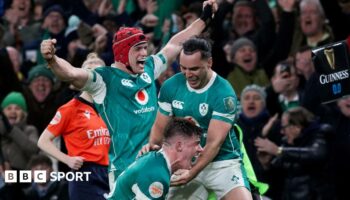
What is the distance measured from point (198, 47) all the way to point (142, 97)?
831 mm

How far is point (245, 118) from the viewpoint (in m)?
13.8

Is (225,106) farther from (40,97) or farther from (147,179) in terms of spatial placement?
(40,97)

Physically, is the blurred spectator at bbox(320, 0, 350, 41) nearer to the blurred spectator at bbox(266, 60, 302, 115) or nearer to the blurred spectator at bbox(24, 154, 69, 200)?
the blurred spectator at bbox(266, 60, 302, 115)

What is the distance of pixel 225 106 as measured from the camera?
10359mm

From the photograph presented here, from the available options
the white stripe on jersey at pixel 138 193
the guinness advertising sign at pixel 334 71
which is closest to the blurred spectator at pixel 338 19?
the guinness advertising sign at pixel 334 71

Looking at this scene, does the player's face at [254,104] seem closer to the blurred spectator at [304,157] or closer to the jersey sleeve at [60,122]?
the blurred spectator at [304,157]

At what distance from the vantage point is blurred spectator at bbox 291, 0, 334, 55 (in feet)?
46.4

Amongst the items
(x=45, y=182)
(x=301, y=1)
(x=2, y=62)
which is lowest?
(x=45, y=182)

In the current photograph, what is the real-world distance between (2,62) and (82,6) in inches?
83.3

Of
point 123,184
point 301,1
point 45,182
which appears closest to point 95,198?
point 45,182

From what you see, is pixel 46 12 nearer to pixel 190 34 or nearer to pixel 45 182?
pixel 45 182

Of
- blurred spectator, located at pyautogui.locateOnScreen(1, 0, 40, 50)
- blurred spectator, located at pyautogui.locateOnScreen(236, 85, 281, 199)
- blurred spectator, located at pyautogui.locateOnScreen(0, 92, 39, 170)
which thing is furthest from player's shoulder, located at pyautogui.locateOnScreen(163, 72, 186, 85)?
blurred spectator, located at pyautogui.locateOnScreen(1, 0, 40, 50)

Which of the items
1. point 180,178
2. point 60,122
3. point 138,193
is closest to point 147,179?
point 138,193

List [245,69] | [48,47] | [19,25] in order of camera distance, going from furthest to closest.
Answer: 1. [19,25]
2. [245,69]
3. [48,47]
